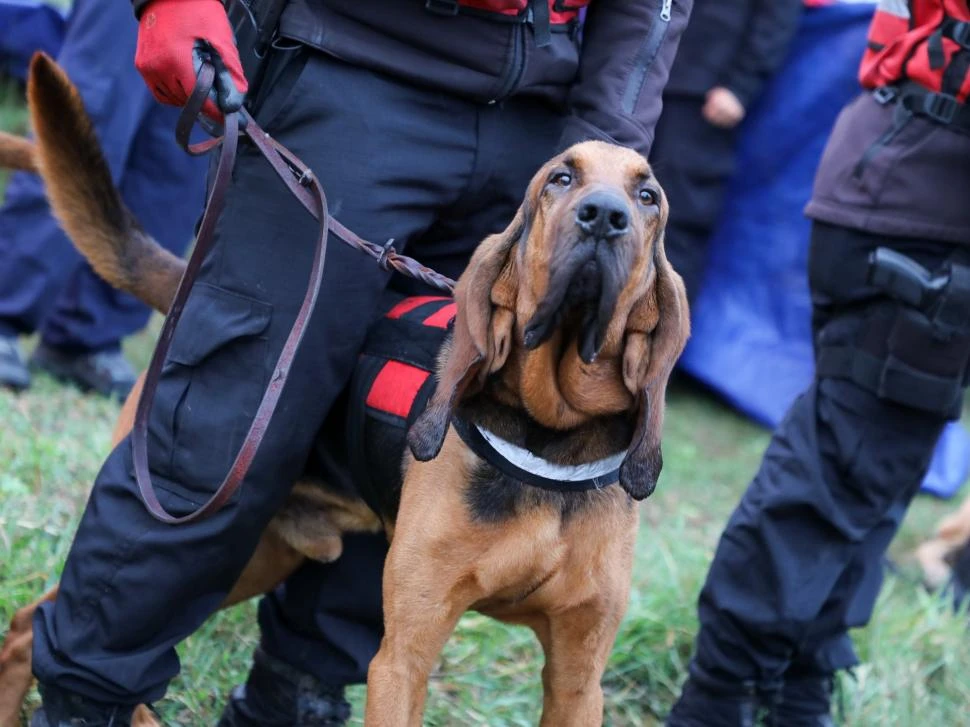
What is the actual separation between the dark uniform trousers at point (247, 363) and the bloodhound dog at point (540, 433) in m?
0.29

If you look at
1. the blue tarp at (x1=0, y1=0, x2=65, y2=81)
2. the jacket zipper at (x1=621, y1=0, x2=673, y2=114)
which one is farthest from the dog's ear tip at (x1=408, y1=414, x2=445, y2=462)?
the blue tarp at (x1=0, y1=0, x2=65, y2=81)

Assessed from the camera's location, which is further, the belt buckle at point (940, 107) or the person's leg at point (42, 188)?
the person's leg at point (42, 188)

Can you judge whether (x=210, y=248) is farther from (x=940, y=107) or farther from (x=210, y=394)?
(x=940, y=107)

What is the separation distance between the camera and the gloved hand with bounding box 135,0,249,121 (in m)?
2.55

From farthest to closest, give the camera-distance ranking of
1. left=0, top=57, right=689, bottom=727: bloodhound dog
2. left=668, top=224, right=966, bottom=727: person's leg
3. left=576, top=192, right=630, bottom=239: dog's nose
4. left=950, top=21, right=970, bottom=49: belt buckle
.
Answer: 1. left=668, top=224, right=966, bottom=727: person's leg
2. left=950, top=21, right=970, bottom=49: belt buckle
3. left=0, top=57, right=689, bottom=727: bloodhound dog
4. left=576, top=192, right=630, bottom=239: dog's nose

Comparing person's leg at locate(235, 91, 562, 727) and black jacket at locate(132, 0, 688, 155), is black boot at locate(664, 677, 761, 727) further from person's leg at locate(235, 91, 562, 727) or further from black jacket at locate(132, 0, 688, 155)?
black jacket at locate(132, 0, 688, 155)

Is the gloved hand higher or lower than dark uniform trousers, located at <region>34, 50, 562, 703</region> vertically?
higher

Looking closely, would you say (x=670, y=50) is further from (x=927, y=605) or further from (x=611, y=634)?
(x=927, y=605)

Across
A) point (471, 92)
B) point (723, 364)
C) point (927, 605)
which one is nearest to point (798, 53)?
point (723, 364)

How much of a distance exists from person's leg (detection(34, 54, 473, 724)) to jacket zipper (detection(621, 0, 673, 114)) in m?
0.48

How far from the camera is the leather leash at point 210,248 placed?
8.54 feet

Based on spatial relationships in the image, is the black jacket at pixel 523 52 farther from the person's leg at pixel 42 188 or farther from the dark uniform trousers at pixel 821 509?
the person's leg at pixel 42 188

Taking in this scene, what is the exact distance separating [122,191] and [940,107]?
343 cm

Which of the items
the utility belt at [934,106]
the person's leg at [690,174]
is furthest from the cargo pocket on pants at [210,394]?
the person's leg at [690,174]
